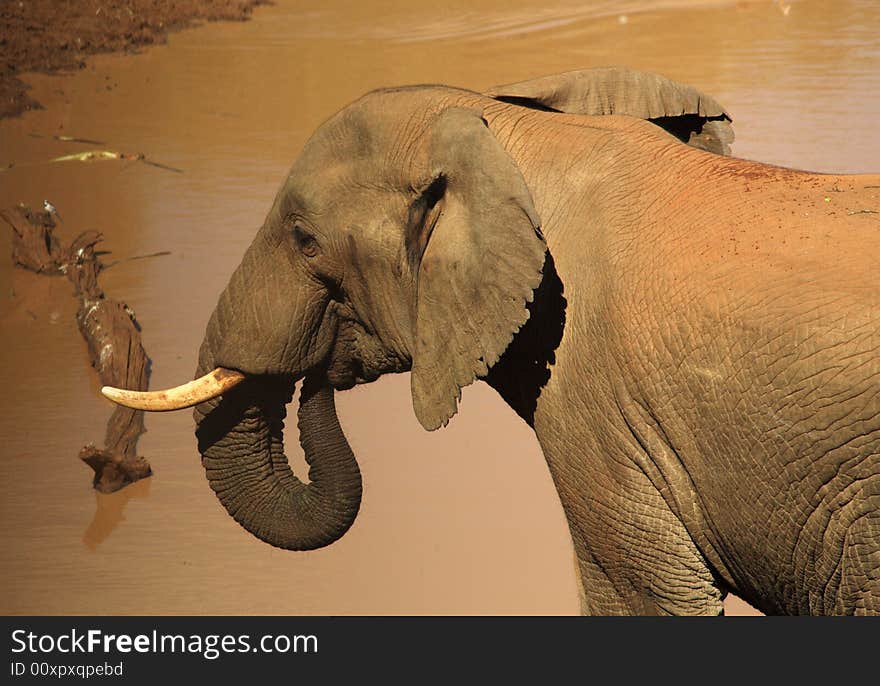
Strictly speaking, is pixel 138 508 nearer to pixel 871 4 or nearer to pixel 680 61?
pixel 680 61

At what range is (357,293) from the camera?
3881 mm

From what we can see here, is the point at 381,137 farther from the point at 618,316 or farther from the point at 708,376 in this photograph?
the point at 708,376

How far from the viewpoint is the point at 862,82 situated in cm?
1412

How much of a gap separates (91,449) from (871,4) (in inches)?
568

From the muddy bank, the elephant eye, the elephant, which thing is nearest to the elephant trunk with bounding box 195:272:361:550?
the elephant

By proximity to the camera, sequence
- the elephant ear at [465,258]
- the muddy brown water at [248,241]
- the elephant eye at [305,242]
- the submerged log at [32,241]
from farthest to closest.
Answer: the submerged log at [32,241] → the muddy brown water at [248,241] → the elephant eye at [305,242] → the elephant ear at [465,258]

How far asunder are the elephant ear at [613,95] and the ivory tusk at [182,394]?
1.14 meters

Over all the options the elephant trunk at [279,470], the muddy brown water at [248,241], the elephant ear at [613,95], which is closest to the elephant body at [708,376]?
the elephant ear at [613,95]

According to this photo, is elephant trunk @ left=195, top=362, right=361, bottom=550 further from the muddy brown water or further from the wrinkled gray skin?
the muddy brown water

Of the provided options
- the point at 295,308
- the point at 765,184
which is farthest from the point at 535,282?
the point at 295,308

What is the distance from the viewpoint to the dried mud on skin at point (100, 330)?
276 inches

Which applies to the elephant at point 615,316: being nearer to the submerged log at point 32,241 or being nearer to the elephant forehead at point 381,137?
the elephant forehead at point 381,137

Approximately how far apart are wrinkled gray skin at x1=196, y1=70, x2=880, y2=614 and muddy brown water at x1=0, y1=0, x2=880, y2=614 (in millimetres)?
2419

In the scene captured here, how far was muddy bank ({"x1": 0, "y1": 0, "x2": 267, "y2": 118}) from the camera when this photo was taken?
49.7 ft
